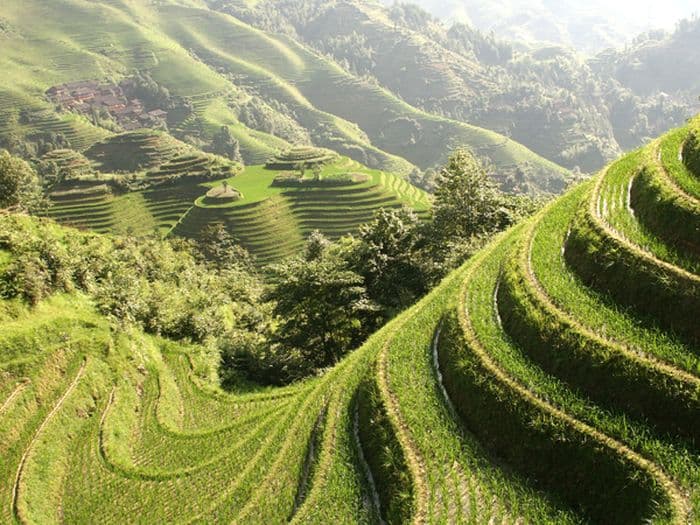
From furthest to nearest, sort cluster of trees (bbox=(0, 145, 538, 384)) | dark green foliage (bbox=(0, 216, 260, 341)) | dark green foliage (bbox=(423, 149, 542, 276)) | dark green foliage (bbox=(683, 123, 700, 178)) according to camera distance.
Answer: dark green foliage (bbox=(423, 149, 542, 276))
cluster of trees (bbox=(0, 145, 538, 384))
dark green foliage (bbox=(0, 216, 260, 341))
dark green foliage (bbox=(683, 123, 700, 178))

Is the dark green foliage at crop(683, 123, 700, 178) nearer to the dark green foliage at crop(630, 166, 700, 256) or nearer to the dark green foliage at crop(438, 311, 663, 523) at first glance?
the dark green foliage at crop(630, 166, 700, 256)

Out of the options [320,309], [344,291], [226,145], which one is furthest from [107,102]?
[344,291]

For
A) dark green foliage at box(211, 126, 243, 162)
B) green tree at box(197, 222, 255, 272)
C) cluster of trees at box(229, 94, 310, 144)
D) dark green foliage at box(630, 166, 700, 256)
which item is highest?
dark green foliage at box(630, 166, 700, 256)

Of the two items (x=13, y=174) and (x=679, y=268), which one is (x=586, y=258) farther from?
(x=13, y=174)

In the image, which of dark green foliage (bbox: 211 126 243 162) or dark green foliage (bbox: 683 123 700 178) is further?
dark green foliage (bbox: 211 126 243 162)

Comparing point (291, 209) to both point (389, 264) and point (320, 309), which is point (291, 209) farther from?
point (320, 309)

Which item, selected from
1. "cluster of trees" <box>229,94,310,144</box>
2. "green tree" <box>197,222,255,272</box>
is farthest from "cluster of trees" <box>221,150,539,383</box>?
"cluster of trees" <box>229,94,310,144</box>
